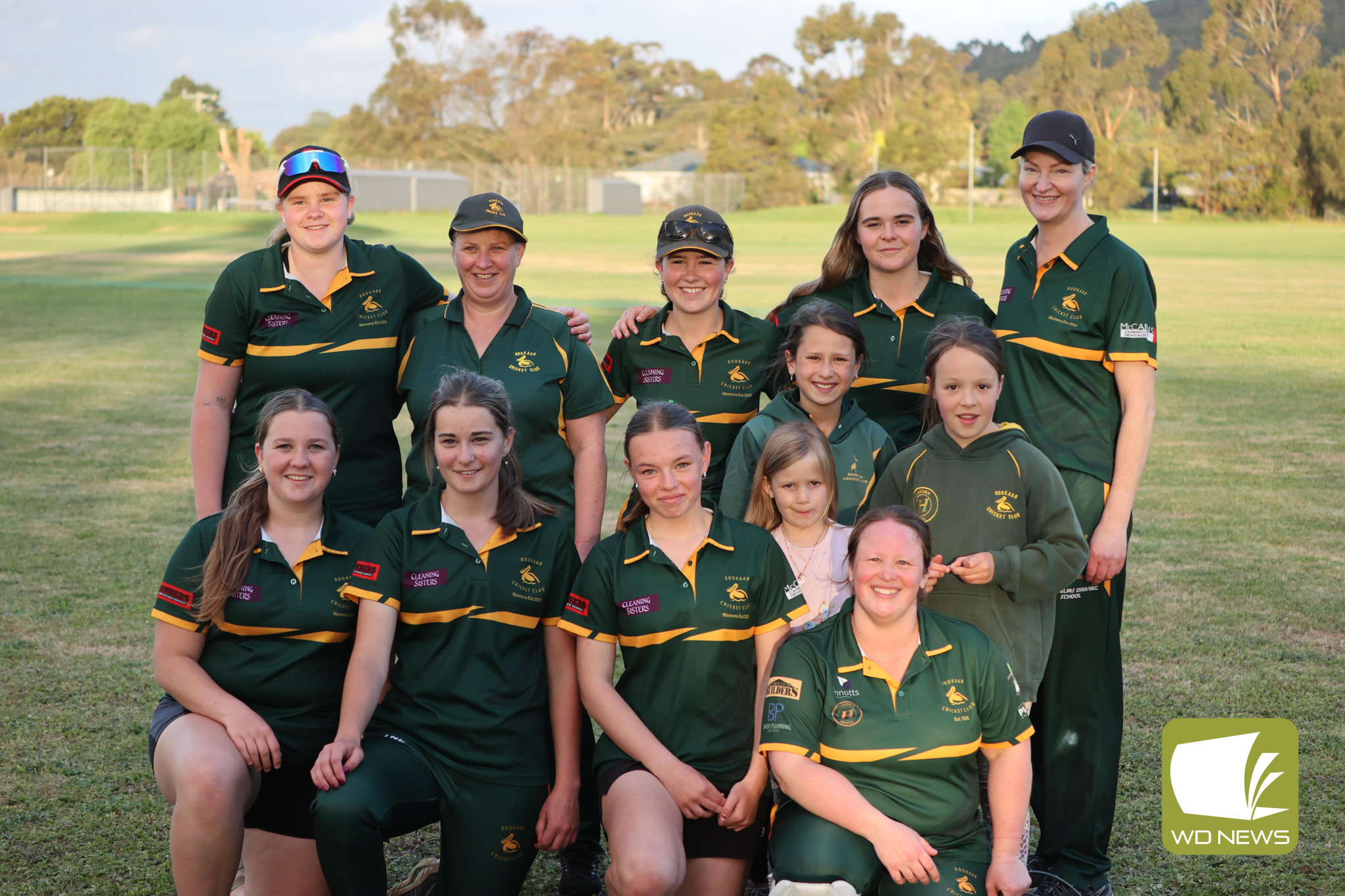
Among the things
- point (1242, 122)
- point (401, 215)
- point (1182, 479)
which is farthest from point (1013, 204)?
point (1182, 479)

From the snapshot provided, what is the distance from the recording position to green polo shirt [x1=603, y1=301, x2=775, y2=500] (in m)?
4.06

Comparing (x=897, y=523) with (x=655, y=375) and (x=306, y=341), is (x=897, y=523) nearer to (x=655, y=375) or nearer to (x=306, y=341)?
(x=655, y=375)

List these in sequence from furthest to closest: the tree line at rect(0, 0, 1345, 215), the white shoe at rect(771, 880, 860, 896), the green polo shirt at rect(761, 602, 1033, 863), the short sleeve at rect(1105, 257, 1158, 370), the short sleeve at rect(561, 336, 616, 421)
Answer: the tree line at rect(0, 0, 1345, 215) → the short sleeve at rect(561, 336, 616, 421) → the short sleeve at rect(1105, 257, 1158, 370) → the green polo shirt at rect(761, 602, 1033, 863) → the white shoe at rect(771, 880, 860, 896)

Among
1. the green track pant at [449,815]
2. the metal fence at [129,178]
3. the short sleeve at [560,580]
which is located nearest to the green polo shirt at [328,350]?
the short sleeve at [560,580]

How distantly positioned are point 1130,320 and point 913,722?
147cm

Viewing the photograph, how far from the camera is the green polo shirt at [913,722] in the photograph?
9.57 ft

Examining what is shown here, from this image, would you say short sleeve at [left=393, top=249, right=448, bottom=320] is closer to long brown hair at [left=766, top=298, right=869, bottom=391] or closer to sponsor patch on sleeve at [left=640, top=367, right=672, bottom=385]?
sponsor patch on sleeve at [left=640, top=367, right=672, bottom=385]

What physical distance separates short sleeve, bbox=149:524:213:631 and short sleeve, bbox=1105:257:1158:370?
8.91 feet

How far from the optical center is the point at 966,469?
135 inches

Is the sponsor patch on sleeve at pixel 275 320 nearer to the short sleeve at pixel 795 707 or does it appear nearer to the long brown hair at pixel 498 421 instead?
the long brown hair at pixel 498 421

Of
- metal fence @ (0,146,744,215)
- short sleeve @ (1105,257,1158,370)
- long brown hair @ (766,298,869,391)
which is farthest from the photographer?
metal fence @ (0,146,744,215)

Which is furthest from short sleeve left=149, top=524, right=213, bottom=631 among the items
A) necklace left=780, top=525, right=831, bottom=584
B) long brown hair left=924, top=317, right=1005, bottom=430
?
long brown hair left=924, top=317, right=1005, bottom=430

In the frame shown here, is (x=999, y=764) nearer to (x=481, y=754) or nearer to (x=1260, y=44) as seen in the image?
(x=481, y=754)

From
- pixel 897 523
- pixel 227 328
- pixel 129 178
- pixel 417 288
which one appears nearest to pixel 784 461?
pixel 897 523
